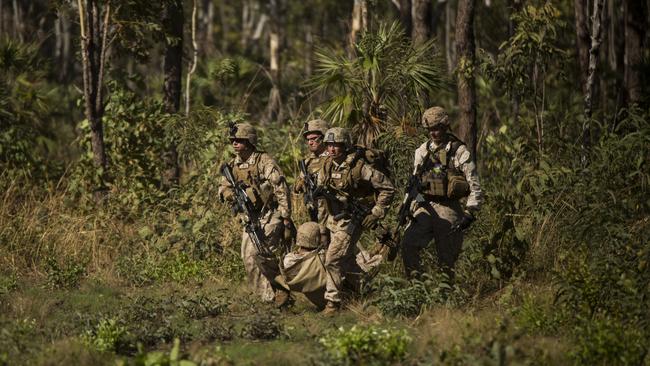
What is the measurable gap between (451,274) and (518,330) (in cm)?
218

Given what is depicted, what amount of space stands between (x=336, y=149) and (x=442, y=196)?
1.09m

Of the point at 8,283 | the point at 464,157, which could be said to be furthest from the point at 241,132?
the point at 8,283

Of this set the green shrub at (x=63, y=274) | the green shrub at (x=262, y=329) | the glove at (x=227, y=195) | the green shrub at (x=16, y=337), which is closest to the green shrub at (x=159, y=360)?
the green shrub at (x=16, y=337)

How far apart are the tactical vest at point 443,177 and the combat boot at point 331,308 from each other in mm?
1355

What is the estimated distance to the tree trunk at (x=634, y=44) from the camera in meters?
15.4

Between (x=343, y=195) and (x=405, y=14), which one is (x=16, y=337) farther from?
(x=405, y=14)

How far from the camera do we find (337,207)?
1019 cm

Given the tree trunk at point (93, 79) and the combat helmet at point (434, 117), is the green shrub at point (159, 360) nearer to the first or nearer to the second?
the combat helmet at point (434, 117)

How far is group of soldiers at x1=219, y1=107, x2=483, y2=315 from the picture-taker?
9.74 meters

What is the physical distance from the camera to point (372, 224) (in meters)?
9.83

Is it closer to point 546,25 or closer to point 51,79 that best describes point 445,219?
point 546,25

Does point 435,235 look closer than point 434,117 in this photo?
No

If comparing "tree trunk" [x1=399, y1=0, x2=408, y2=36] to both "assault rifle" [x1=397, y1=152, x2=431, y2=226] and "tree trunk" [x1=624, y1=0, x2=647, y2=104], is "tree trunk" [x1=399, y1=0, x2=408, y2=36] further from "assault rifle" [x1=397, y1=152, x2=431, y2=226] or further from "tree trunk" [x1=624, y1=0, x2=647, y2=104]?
"assault rifle" [x1=397, y1=152, x2=431, y2=226]

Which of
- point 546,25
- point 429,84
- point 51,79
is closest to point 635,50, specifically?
point 546,25
